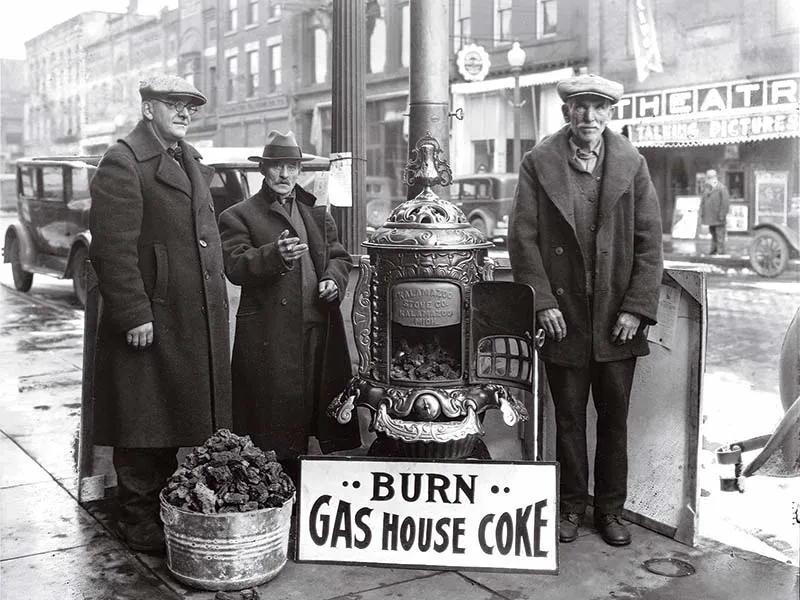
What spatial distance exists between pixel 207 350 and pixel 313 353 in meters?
0.60

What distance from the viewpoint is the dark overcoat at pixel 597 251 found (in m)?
4.23

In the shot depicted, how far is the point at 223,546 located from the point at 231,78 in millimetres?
35647

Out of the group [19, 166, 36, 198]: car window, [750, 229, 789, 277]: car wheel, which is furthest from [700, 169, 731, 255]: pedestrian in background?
[19, 166, 36, 198]: car window

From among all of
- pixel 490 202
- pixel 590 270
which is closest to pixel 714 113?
pixel 490 202

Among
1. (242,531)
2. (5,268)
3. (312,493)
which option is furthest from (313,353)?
(5,268)

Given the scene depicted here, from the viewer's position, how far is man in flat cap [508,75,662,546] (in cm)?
423

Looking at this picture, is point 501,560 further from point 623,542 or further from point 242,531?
point 242,531

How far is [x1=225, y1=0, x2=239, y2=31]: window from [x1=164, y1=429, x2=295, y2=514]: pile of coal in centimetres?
3450

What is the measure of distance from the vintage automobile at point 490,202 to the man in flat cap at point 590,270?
709 inches

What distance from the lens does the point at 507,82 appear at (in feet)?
87.2

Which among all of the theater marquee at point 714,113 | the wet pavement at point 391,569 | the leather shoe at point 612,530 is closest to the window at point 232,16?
the theater marquee at point 714,113

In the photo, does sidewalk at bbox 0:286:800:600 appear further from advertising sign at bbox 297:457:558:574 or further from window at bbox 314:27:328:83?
window at bbox 314:27:328:83

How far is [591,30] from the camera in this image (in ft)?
78.7

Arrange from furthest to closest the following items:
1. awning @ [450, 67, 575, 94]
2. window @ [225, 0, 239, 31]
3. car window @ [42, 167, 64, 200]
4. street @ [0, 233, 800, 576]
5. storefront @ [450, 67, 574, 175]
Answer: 1. window @ [225, 0, 239, 31]
2. storefront @ [450, 67, 574, 175]
3. awning @ [450, 67, 575, 94]
4. car window @ [42, 167, 64, 200]
5. street @ [0, 233, 800, 576]
